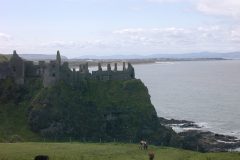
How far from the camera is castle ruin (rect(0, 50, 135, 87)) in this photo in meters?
91.0

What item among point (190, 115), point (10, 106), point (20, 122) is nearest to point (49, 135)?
point (20, 122)

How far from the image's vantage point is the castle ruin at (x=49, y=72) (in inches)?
3583

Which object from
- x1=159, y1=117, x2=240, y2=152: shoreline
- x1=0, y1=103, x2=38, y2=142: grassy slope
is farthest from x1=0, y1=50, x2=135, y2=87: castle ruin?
x1=159, y1=117, x2=240, y2=152: shoreline

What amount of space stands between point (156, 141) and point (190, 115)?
6095 centimetres

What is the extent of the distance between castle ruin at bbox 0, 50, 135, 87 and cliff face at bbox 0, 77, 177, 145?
5.36 feet

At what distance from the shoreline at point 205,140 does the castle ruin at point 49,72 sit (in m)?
20.1

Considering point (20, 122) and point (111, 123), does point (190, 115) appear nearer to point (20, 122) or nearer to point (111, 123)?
point (111, 123)

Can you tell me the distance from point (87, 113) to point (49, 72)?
11192mm

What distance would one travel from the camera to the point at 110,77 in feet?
330

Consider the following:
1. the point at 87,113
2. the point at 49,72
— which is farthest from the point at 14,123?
the point at 87,113

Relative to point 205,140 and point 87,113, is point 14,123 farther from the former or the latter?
point 205,140

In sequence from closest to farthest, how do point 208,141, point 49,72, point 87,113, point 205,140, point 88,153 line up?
point 88,153 → point 87,113 → point 49,72 → point 208,141 → point 205,140

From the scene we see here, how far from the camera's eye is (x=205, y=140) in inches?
4031

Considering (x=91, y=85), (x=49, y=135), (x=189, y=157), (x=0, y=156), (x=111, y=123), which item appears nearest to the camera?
(x=0, y=156)
